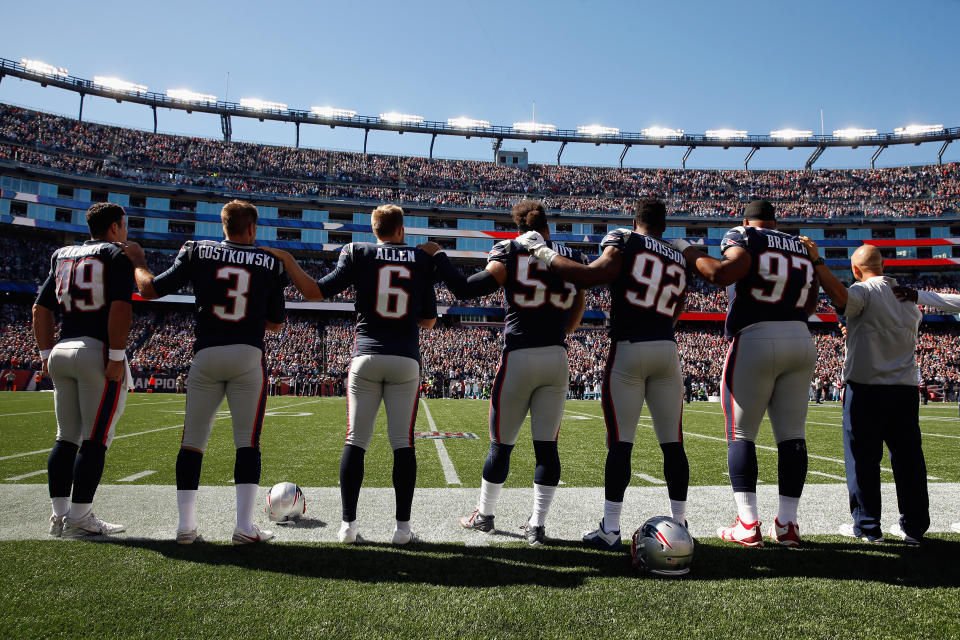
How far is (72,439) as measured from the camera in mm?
3582

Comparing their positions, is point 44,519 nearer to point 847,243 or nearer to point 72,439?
point 72,439

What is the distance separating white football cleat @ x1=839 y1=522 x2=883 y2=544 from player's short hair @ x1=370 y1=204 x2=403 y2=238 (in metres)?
3.54

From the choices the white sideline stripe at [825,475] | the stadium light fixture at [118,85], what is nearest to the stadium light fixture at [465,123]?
the stadium light fixture at [118,85]

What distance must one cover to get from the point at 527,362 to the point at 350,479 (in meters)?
1.31

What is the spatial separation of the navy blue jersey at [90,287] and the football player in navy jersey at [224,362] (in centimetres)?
29

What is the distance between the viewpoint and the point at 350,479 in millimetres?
3389

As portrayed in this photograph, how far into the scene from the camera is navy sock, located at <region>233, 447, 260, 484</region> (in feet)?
11.0

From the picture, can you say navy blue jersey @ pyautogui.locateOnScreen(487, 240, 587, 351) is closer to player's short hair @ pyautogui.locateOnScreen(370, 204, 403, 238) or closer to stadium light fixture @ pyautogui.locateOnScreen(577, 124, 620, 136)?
player's short hair @ pyautogui.locateOnScreen(370, 204, 403, 238)

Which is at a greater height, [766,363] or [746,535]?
[766,363]

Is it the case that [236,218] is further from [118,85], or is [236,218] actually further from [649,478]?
[118,85]

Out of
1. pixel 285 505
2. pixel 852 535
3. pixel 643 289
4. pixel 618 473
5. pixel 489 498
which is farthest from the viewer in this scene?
pixel 285 505

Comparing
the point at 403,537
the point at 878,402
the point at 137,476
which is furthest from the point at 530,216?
the point at 137,476

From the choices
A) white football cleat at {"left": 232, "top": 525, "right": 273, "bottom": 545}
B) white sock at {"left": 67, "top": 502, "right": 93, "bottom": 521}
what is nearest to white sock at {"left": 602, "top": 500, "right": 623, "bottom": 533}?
white football cleat at {"left": 232, "top": 525, "right": 273, "bottom": 545}

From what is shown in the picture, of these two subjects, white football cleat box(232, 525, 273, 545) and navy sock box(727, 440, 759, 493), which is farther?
navy sock box(727, 440, 759, 493)
